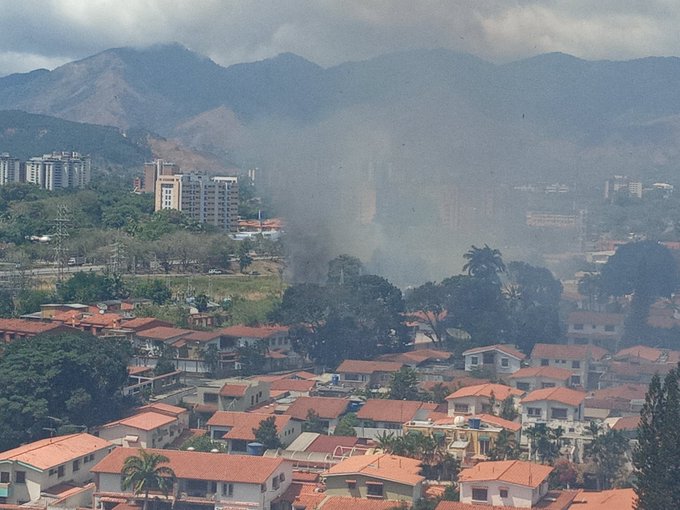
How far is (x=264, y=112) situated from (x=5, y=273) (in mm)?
80587

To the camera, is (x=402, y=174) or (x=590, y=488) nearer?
(x=590, y=488)

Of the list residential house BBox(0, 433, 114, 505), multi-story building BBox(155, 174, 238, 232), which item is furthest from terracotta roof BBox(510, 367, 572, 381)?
multi-story building BBox(155, 174, 238, 232)

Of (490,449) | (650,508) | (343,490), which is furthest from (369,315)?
(650,508)

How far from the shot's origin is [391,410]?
56.6 ft

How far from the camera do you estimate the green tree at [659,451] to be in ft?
40.3

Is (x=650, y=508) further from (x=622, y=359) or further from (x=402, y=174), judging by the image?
(x=402, y=174)

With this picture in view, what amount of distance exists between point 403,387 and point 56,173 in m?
37.8

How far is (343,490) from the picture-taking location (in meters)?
13.9

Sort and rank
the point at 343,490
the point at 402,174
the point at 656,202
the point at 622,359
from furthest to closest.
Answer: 1. the point at 656,202
2. the point at 402,174
3. the point at 622,359
4. the point at 343,490

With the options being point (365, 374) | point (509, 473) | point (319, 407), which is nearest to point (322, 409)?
point (319, 407)

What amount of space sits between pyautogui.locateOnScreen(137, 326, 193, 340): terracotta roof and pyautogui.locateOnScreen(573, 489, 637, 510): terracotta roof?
9.30 metres

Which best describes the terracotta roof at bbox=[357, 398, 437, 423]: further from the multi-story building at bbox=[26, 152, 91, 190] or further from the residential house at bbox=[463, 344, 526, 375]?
the multi-story building at bbox=[26, 152, 91, 190]

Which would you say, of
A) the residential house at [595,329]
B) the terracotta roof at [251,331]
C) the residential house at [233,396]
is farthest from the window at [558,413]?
the residential house at [595,329]

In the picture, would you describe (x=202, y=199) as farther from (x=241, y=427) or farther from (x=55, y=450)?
(x=55, y=450)
